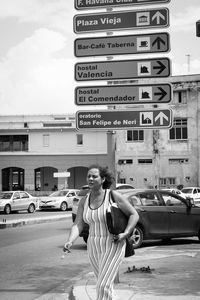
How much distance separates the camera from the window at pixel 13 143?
6781 cm

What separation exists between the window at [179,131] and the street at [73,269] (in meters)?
40.9

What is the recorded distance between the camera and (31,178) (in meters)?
65.9

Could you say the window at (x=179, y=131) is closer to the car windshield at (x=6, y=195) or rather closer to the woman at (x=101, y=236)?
the car windshield at (x=6, y=195)

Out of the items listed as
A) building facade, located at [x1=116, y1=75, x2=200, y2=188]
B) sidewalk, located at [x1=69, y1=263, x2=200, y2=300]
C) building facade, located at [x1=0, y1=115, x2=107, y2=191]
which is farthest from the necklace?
building facade, located at [x1=0, y1=115, x2=107, y2=191]

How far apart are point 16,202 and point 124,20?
90.6 ft

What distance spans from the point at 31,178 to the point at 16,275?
186 ft

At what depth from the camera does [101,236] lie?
516cm

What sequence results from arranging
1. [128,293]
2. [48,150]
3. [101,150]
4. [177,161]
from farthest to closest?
1. [48,150]
2. [101,150]
3. [177,161]
4. [128,293]

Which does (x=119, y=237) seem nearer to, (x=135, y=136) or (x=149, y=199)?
(x=149, y=199)

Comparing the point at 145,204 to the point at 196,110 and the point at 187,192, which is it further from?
the point at 196,110

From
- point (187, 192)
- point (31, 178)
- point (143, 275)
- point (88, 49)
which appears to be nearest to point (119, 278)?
Answer: point (143, 275)

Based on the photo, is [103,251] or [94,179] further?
[94,179]

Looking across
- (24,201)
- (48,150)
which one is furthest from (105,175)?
A: (48,150)

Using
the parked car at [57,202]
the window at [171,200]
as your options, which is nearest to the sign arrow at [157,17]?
the window at [171,200]
